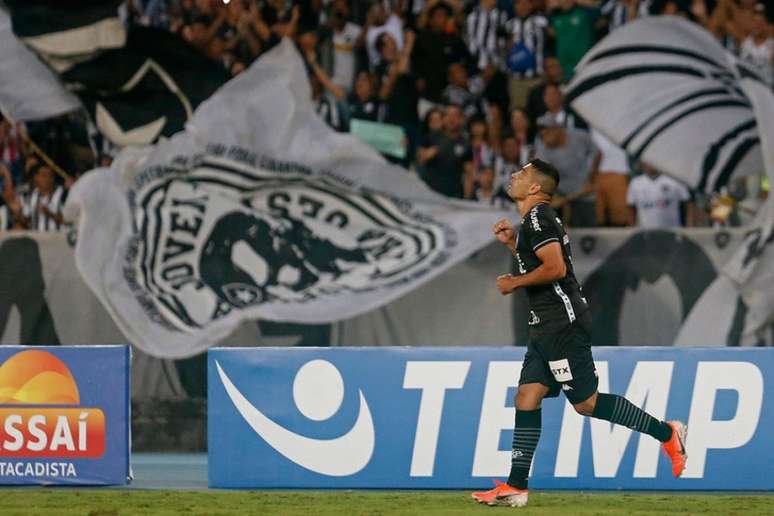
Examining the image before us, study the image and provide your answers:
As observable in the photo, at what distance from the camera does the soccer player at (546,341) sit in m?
8.34

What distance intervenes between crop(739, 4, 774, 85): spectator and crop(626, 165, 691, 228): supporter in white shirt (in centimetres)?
158

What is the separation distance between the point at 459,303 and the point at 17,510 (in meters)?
5.48

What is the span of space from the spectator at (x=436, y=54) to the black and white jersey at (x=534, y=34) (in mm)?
567

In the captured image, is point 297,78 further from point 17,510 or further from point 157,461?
point 17,510

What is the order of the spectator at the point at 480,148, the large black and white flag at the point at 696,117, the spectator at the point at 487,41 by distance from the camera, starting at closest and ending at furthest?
the large black and white flag at the point at 696,117
the spectator at the point at 480,148
the spectator at the point at 487,41

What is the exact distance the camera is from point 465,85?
15188 millimetres

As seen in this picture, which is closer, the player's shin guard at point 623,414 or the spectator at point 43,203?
the player's shin guard at point 623,414

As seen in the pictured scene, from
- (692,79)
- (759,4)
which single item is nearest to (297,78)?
(692,79)

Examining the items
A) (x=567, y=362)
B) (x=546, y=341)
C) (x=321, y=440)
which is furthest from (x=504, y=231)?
(x=321, y=440)

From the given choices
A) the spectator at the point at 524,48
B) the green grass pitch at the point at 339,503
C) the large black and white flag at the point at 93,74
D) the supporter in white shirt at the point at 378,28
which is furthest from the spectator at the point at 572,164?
the green grass pitch at the point at 339,503

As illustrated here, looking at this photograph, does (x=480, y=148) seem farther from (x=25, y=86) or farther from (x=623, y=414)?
(x=623, y=414)

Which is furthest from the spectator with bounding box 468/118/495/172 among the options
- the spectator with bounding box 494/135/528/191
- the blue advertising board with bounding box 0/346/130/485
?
the blue advertising board with bounding box 0/346/130/485

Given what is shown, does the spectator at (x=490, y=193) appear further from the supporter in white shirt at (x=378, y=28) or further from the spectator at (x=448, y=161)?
the supporter in white shirt at (x=378, y=28)

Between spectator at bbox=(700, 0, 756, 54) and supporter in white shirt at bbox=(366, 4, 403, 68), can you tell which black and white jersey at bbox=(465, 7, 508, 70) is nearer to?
supporter in white shirt at bbox=(366, 4, 403, 68)
